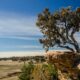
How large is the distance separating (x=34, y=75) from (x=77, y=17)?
40.0 ft

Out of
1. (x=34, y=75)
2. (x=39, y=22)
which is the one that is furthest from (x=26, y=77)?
(x=39, y=22)

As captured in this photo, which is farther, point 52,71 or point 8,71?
point 8,71

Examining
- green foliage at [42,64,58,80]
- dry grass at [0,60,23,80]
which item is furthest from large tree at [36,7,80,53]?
dry grass at [0,60,23,80]

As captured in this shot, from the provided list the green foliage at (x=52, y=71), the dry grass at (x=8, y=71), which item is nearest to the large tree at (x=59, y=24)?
the green foliage at (x=52, y=71)

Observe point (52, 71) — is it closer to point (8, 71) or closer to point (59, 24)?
point (59, 24)

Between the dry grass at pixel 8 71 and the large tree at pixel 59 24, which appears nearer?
the large tree at pixel 59 24

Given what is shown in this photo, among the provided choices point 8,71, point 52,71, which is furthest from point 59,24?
point 8,71

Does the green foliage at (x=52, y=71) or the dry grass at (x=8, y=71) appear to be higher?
the dry grass at (x=8, y=71)

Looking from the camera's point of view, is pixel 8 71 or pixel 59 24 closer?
pixel 59 24

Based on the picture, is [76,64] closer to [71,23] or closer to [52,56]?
[52,56]

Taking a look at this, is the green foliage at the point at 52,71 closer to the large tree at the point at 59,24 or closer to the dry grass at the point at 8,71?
the large tree at the point at 59,24

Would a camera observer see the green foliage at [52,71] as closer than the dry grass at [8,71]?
Yes

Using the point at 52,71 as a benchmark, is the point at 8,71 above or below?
above

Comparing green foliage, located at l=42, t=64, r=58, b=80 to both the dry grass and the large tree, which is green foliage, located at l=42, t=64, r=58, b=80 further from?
the dry grass
